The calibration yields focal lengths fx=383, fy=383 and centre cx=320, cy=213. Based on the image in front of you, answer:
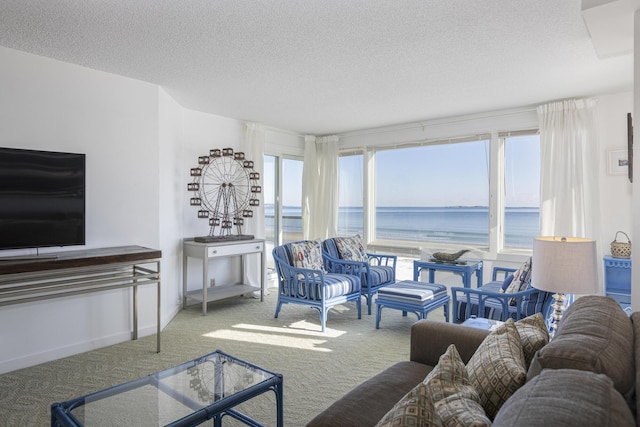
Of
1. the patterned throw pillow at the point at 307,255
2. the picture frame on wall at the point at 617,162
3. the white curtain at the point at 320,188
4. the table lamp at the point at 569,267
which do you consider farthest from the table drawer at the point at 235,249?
the picture frame on wall at the point at 617,162

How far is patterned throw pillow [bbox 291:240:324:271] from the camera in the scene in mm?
4191

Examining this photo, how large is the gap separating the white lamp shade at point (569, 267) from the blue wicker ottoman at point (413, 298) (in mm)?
1567

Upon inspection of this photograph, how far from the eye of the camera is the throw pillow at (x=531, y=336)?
137 centimetres

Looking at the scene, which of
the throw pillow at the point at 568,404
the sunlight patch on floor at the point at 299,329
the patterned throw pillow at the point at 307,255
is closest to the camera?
the throw pillow at the point at 568,404

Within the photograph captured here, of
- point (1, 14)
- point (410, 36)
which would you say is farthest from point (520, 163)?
point (1, 14)

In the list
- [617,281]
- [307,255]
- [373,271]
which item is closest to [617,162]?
[617,281]

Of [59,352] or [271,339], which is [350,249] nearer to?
[271,339]

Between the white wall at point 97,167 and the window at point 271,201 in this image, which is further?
the window at point 271,201

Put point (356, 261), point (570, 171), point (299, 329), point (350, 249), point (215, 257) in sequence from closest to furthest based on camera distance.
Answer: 1. point (299, 329)
2. point (570, 171)
3. point (215, 257)
4. point (356, 261)
5. point (350, 249)

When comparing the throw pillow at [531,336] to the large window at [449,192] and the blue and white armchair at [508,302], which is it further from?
the large window at [449,192]

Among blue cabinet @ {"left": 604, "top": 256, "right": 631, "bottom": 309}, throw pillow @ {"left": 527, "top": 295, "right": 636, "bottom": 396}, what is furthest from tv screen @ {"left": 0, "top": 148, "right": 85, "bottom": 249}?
blue cabinet @ {"left": 604, "top": 256, "right": 631, "bottom": 309}

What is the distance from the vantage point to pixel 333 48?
9.49 ft

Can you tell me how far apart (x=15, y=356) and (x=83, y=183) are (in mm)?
1392

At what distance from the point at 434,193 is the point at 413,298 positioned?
2.75 m
